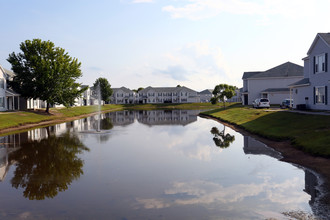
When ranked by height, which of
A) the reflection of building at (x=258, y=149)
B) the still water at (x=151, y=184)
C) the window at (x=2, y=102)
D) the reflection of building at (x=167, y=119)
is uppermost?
the window at (x=2, y=102)

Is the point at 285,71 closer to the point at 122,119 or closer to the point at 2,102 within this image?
the point at 122,119

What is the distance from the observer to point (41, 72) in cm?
5825

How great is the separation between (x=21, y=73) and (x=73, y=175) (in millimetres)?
51958

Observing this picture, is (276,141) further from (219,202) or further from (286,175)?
(219,202)

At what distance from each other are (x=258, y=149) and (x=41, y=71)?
49.2m

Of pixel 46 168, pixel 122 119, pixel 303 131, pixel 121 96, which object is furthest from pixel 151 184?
pixel 121 96

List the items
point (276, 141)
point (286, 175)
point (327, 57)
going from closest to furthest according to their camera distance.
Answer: point (286, 175) < point (276, 141) < point (327, 57)

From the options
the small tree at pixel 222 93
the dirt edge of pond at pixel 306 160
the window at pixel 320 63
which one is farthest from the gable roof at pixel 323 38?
the small tree at pixel 222 93

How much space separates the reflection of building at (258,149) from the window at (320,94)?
1406 cm

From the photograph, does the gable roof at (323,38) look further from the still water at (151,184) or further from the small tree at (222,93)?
the small tree at (222,93)

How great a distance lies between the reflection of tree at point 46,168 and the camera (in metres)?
12.9

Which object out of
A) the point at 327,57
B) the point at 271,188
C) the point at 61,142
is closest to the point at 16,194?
the point at 271,188

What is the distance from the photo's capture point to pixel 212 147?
78.6ft

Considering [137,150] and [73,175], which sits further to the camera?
[137,150]
